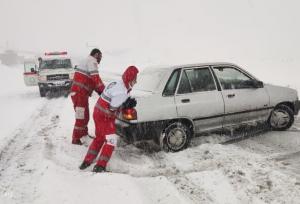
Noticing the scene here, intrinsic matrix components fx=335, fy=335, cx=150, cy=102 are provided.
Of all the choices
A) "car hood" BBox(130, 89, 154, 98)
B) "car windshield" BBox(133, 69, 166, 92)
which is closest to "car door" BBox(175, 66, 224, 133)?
"car windshield" BBox(133, 69, 166, 92)

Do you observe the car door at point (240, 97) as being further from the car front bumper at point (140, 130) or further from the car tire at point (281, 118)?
the car front bumper at point (140, 130)

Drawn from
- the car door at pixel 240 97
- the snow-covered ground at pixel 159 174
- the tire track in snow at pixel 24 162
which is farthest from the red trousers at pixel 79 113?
the car door at pixel 240 97

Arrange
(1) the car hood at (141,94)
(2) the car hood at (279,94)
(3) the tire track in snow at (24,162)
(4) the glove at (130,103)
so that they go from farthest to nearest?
(2) the car hood at (279,94) < (1) the car hood at (141,94) < (4) the glove at (130,103) < (3) the tire track in snow at (24,162)

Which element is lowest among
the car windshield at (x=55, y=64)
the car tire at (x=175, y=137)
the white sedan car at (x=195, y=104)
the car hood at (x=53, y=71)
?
the car tire at (x=175, y=137)

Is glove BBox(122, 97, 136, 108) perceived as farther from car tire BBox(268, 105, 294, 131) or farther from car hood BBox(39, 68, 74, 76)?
car hood BBox(39, 68, 74, 76)

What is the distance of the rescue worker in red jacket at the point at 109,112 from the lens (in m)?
5.04

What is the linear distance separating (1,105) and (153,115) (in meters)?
10.1

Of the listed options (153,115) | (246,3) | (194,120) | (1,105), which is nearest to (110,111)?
(153,115)

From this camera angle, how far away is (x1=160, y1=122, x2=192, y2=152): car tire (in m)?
5.85

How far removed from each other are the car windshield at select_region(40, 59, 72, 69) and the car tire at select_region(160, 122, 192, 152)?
1194 cm

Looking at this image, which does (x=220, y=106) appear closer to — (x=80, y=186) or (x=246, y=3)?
(x=80, y=186)

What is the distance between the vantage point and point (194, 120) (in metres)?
6.03

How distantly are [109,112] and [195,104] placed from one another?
1.67m

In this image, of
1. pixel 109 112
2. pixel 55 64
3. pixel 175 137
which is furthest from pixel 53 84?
pixel 109 112
